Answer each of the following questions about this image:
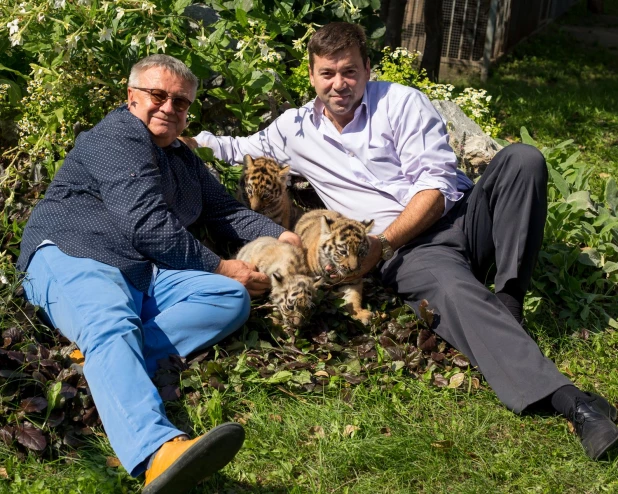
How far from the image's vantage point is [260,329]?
5.50 m

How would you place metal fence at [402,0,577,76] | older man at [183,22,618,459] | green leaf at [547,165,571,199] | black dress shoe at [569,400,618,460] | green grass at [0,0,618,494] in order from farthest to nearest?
1. metal fence at [402,0,577,76]
2. green leaf at [547,165,571,199]
3. older man at [183,22,618,459]
4. black dress shoe at [569,400,618,460]
5. green grass at [0,0,618,494]

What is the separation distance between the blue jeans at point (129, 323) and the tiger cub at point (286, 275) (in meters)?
0.38

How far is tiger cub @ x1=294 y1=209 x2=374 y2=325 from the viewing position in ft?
18.6

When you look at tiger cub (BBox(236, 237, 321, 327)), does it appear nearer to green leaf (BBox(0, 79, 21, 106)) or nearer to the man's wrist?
the man's wrist

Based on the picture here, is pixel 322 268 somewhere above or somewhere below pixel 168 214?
below

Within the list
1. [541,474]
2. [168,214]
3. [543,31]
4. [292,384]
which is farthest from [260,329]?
[543,31]

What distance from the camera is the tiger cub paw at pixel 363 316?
5.73 metres

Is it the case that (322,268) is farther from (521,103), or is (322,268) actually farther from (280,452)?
(521,103)

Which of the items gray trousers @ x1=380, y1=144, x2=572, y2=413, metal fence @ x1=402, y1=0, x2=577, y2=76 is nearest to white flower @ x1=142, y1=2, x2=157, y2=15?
gray trousers @ x1=380, y1=144, x2=572, y2=413

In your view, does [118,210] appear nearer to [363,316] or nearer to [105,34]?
[105,34]

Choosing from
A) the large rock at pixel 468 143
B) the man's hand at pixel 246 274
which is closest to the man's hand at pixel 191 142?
the man's hand at pixel 246 274

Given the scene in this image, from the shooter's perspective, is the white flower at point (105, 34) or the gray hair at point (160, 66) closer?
the gray hair at point (160, 66)

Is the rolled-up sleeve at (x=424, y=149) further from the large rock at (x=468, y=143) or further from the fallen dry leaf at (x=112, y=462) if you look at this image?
the fallen dry leaf at (x=112, y=462)

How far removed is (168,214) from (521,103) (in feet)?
27.7
